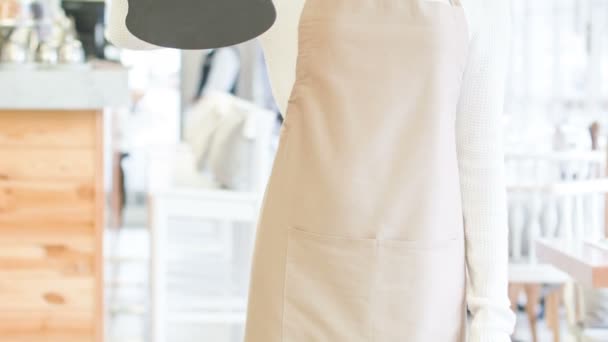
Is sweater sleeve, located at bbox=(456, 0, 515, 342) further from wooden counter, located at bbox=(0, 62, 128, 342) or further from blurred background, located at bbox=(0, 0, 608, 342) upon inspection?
wooden counter, located at bbox=(0, 62, 128, 342)

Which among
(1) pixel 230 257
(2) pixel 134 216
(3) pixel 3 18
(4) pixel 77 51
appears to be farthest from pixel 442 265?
(2) pixel 134 216

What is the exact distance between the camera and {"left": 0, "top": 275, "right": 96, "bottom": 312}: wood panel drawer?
2.64 m

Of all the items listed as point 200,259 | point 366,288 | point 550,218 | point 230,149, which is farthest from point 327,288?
point 200,259

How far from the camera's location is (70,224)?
2670mm

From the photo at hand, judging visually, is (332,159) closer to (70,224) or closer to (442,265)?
(442,265)

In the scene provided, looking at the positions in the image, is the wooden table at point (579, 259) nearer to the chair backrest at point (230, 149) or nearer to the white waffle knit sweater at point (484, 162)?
the white waffle knit sweater at point (484, 162)

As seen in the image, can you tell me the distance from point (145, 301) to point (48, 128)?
2.53 m

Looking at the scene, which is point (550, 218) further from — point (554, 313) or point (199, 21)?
point (199, 21)

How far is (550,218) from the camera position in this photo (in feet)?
12.1

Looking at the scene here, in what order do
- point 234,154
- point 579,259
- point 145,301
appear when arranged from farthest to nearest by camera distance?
point 145,301 → point 234,154 → point 579,259

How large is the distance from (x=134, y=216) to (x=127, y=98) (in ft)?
18.9

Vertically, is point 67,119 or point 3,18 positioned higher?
point 3,18

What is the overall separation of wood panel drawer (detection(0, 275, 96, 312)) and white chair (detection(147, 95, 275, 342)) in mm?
448

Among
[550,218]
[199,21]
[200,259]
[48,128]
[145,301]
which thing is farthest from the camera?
[145,301]
